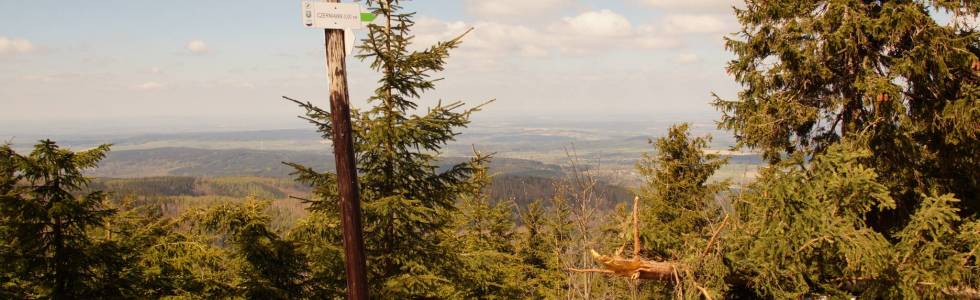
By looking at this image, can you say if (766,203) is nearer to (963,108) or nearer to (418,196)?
(963,108)

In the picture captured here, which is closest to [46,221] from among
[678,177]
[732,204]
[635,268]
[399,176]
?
[399,176]

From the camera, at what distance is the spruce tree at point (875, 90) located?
7758 millimetres

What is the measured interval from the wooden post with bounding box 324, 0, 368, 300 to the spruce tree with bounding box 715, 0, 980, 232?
7525 mm

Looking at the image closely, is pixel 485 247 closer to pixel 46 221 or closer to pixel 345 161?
pixel 46 221

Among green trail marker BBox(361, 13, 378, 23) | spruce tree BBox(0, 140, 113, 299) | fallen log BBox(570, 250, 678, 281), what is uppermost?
green trail marker BBox(361, 13, 378, 23)

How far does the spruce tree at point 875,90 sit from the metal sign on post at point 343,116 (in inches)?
296

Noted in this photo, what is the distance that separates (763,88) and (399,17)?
23.0 feet

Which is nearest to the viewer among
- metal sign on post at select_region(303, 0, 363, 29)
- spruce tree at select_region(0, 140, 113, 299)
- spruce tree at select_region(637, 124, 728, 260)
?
metal sign on post at select_region(303, 0, 363, 29)

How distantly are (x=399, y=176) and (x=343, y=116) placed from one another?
3.62 m

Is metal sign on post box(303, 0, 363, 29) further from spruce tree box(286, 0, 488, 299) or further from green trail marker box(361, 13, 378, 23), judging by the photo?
spruce tree box(286, 0, 488, 299)

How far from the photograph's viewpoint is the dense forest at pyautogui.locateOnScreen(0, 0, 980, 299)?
6270 millimetres

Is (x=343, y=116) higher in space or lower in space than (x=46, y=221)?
higher

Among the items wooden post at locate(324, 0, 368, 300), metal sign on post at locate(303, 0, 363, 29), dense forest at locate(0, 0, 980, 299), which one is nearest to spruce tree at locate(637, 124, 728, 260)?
dense forest at locate(0, 0, 980, 299)

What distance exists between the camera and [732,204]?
8.72m
